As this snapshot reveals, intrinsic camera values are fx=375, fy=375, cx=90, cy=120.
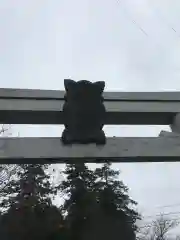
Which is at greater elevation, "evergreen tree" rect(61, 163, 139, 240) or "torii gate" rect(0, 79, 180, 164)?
"torii gate" rect(0, 79, 180, 164)

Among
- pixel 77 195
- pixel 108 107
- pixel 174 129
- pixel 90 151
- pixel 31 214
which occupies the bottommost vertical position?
pixel 31 214

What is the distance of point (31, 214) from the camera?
2.17 metres

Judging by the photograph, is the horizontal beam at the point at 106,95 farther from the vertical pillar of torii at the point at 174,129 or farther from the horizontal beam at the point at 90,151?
the horizontal beam at the point at 90,151

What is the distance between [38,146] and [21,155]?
0.12m

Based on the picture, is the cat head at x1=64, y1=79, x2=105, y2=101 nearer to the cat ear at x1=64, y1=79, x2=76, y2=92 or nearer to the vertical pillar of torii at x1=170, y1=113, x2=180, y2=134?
the cat ear at x1=64, y1=79, x2=76, y2=92

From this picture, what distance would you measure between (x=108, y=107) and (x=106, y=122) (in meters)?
0.11

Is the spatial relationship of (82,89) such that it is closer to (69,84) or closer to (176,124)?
(69,84)

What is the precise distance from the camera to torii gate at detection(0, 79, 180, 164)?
7.40 ft

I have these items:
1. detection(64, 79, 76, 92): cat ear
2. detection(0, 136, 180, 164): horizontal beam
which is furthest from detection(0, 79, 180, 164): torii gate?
detection(64, 79, 76, 92): cat ear

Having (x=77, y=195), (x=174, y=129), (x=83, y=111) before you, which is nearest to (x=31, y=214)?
(x=77, y=195)

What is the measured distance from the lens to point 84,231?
216 centimetres

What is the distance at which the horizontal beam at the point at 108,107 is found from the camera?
7.65ft

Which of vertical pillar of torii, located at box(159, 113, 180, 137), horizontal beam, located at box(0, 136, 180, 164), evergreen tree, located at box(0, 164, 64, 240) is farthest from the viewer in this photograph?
vertical pillar of torii, located at box(159, 113, 180, 137)

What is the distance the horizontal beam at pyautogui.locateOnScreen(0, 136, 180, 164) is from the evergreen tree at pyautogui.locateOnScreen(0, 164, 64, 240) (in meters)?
0.21
